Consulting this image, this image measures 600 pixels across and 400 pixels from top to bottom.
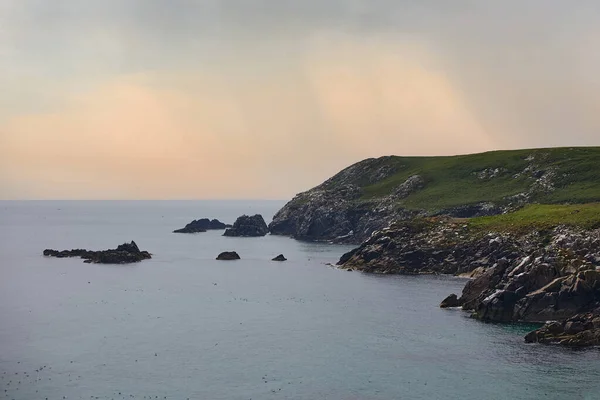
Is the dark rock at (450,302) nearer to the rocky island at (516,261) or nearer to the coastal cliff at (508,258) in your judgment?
the rocky island at (516,261)

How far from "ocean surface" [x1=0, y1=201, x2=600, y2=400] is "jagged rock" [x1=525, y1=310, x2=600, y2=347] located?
2.67 m

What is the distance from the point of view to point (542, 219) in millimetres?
173750

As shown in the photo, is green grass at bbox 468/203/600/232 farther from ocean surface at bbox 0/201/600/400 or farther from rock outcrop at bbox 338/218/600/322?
ocean surface at bbox 0/201/600/400

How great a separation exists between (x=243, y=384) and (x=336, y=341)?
81.6ft

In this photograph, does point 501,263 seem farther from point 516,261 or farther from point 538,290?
point 538,290

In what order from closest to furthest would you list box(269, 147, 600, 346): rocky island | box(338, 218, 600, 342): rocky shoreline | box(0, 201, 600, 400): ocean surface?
box(0, 201, 600, 400): ocean surface → box(269, 147, 600, 346): rocky island → box(338, 218, 600, 342): rocky shoreline

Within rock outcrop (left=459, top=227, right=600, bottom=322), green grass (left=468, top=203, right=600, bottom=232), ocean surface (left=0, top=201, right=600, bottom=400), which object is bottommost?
ocean surface (left=0, top=201, right=600, bottom=400)

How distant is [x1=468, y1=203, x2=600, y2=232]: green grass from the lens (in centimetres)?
16045

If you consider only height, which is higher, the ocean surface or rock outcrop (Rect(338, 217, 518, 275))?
rock outcrop (Rect(338, 217, 518, 275))

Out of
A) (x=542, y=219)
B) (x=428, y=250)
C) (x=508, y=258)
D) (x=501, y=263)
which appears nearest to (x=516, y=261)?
(x=501, y=263)

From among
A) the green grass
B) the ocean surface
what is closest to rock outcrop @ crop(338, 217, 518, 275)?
the green grass

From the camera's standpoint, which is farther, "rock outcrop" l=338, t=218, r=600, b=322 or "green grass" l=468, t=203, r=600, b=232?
"green grass" l=468, t=203, r=600, b=232

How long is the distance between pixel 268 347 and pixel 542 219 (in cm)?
10812

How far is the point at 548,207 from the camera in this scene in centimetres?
19275
